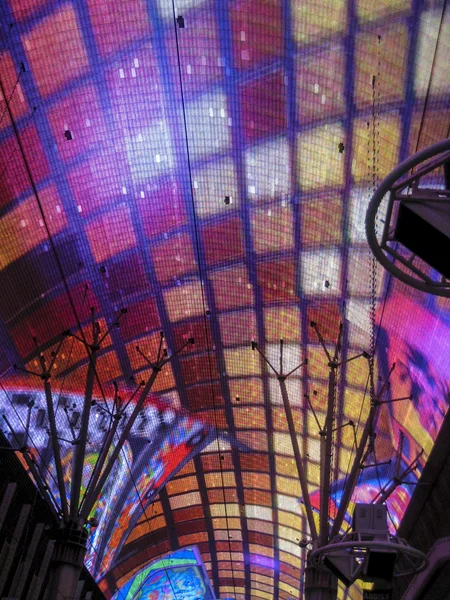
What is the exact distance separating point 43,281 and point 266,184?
6.96m

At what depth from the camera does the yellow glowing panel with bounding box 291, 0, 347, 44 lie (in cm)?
1661

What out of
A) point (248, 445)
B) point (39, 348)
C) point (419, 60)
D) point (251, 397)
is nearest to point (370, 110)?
point (419, 60)

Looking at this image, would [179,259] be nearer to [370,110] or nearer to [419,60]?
[370,110]

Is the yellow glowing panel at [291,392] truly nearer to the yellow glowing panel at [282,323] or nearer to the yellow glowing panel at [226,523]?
the yellow glowing panel at [282,323]

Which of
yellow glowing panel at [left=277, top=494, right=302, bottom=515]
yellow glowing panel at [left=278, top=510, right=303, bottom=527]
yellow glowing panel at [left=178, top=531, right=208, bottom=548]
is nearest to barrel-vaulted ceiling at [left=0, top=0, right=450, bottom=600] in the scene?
yellow glowing panel at [left=277, top=494, right=302, bottom=515]

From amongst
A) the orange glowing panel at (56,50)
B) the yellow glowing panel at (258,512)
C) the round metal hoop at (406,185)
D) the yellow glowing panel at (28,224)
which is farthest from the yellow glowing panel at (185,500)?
the round metal hoop at (406,185)

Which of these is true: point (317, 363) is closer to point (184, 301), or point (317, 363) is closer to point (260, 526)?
point (184, 301)

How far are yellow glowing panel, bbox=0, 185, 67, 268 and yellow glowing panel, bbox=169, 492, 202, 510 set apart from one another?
23.5 meters

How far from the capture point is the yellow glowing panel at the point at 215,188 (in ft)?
70.6

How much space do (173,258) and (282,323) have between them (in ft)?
15.3

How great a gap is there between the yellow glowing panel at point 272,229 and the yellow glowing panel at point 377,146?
127 inches

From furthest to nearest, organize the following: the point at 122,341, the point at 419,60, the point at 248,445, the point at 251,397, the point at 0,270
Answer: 1. the point at 248,445
2. the point at 251,397
3. the point at 122,341
4. the point at 0,270
5. the point at 419,60

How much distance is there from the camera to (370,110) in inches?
708

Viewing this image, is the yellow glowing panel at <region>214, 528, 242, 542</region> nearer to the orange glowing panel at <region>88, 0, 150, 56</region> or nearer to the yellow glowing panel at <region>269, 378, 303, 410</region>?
the yellow glowing panel at <region>269, 378, 303, 410</region>
